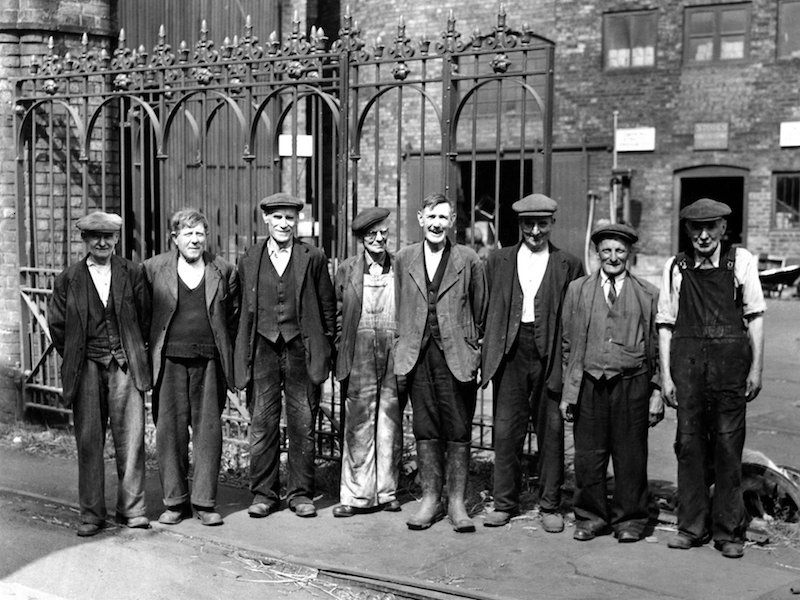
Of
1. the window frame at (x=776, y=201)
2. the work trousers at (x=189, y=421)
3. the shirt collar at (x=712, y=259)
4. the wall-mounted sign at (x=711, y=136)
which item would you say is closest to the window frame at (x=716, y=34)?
the wall-mounted sign at (x=711, y=136)

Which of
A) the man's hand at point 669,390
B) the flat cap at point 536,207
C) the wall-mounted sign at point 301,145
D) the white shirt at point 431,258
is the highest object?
the wall-mounted sign at point 301,145

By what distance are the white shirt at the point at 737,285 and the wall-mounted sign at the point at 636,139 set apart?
56.3 ft

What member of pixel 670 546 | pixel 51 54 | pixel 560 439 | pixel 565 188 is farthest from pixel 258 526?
pixel 565 188

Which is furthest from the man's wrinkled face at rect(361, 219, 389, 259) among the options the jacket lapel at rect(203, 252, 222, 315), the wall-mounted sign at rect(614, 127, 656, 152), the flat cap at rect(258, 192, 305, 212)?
the wall-mounted sign at rect(614, 127, 656, 152)

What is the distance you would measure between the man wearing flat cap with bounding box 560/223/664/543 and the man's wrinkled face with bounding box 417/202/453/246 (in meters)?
0.83

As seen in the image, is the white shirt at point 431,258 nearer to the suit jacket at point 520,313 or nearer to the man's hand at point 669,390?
the suit jacket at point 520,313

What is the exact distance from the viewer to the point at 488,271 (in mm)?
6520

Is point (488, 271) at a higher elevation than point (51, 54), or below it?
below

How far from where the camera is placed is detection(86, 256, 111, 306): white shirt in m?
6.31

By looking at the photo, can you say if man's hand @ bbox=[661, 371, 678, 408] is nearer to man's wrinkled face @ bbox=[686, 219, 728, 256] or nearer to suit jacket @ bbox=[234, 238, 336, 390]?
man's wrinkled face @ bbox=[686, 219, 728, 256]

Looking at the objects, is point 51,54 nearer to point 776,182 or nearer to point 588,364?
point 588,364

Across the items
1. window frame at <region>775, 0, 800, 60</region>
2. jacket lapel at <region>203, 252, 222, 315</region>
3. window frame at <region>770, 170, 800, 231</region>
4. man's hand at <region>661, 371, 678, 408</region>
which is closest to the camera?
man's hand at <region>661, 371, 678, 408</region>

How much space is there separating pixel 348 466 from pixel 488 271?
1.51 meters

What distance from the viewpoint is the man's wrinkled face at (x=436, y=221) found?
248 inches
